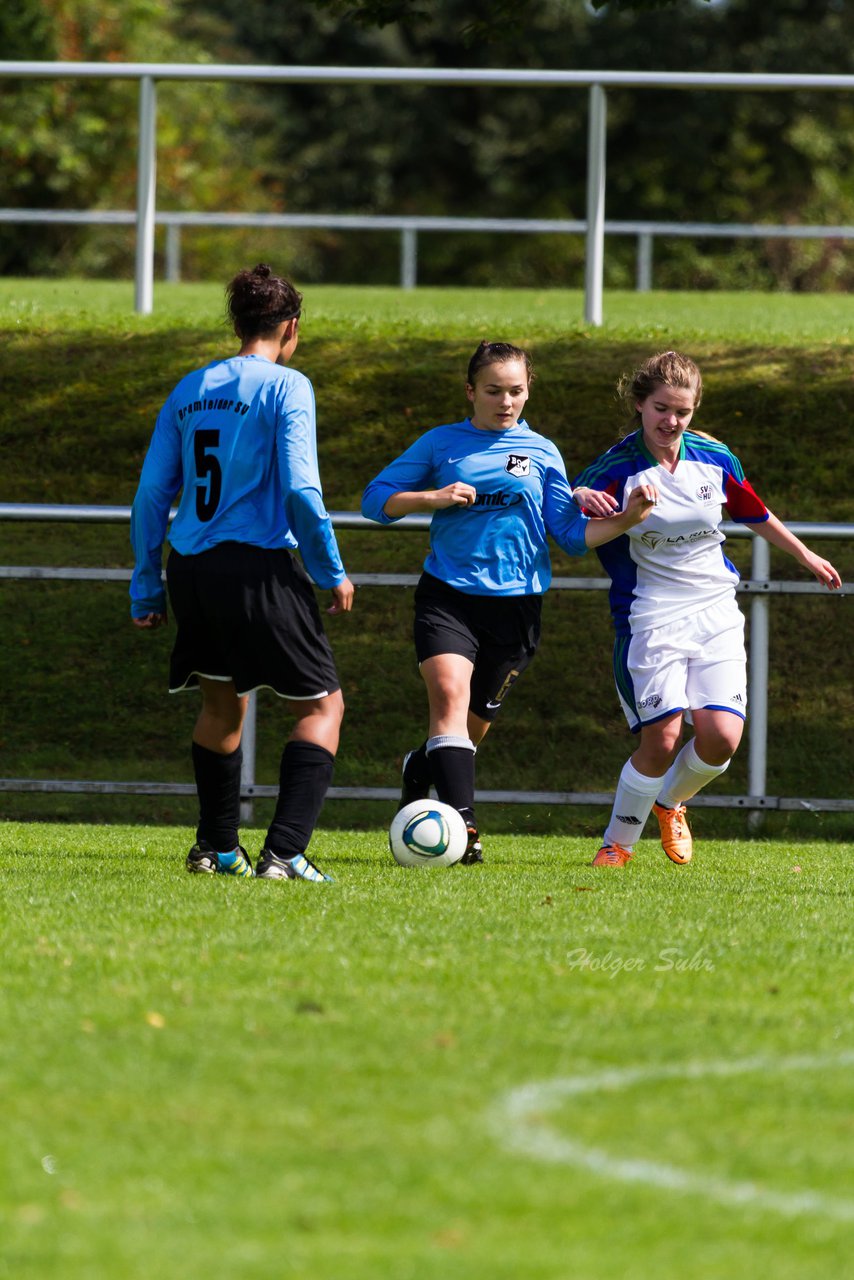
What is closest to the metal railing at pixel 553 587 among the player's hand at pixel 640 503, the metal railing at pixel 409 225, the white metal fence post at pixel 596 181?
the player's hand at pixel 640 503

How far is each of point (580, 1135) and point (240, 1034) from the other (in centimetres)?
95

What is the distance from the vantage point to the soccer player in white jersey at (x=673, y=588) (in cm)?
688

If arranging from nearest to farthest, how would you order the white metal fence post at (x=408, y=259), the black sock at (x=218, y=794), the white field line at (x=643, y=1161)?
the white field line at (x=643, y=1161) < the black sock at (x=218, y=794) < the white metal fence post at (x=408, y=259)

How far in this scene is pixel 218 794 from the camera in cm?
629

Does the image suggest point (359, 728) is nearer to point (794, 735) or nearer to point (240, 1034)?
point (794, 735)

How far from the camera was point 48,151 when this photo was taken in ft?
105

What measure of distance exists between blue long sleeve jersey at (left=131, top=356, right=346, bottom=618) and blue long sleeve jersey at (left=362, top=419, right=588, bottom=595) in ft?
3.10

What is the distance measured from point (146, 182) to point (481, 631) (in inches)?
240

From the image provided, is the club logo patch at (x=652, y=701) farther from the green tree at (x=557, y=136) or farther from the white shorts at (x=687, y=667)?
the green tree at (x=557, y=136)

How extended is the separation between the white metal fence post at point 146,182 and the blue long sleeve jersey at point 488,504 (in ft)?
18.1

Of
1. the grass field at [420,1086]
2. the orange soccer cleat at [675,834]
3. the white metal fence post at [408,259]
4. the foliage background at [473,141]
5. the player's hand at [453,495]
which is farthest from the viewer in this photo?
the foliage background at [473,141]

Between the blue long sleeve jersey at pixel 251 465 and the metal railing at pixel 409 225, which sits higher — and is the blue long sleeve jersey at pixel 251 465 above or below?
below

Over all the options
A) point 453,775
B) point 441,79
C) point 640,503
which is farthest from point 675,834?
point 441,79

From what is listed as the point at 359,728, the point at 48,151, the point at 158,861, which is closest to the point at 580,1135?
the point at 158,861
